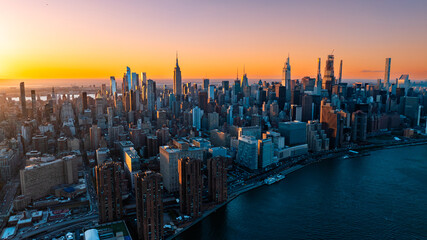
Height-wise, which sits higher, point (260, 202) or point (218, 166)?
point (218, 166)

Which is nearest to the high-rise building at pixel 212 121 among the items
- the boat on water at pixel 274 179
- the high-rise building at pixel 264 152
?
the high-rise building at pixel 264 152

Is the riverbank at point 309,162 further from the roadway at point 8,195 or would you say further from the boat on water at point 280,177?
the roadway at point 8,195

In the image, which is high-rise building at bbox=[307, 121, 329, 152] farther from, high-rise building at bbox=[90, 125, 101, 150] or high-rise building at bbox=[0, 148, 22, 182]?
high-rise building at bbox=[0, 148, 22, 182]

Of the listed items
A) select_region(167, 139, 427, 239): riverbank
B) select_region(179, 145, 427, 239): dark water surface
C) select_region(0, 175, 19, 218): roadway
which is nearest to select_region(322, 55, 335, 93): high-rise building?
select_region(167, 139, 427, 239): riverbank

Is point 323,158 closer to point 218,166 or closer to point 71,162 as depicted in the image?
point 218,166

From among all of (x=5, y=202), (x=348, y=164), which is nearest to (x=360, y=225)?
(x=348, y=164)

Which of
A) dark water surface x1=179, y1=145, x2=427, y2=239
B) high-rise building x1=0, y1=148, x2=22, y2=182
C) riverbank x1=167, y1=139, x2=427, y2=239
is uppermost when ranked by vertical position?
high-rise building x1=0, y1=148, x2=22, y2=182

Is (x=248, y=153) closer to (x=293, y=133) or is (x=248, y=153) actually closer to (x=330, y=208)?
(x=330, y=208)
